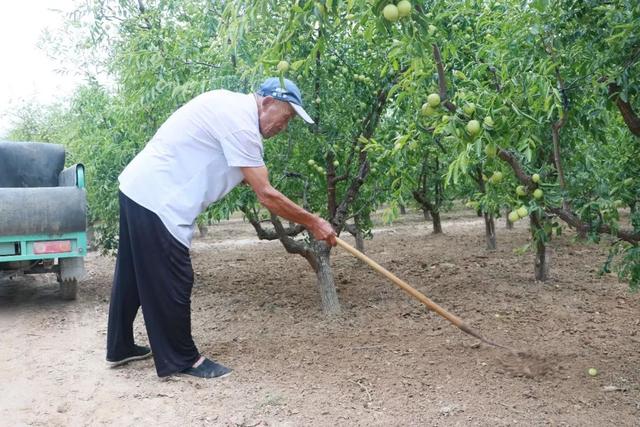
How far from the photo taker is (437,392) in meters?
3.46

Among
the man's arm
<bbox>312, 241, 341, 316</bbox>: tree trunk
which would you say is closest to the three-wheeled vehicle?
<bbox>312, 241, 341, 316</bbox>: tree trunk

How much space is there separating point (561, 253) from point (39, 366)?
720 centimetres

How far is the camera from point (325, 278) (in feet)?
17.7

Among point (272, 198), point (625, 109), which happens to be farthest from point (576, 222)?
point (272, 198)

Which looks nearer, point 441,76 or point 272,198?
point 441,76

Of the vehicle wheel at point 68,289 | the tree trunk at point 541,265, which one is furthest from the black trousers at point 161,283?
the tree trunk at point 541,265

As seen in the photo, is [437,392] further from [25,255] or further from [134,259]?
[25,255]

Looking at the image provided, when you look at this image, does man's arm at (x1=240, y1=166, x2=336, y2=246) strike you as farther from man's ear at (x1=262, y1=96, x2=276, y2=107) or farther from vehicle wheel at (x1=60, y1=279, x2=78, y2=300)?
vehicle wheel at (x1=60, y1=279, x2=78, y2=300)

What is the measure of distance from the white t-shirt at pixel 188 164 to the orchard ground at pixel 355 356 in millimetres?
1095

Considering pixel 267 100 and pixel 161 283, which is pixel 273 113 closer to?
pixel 267 100

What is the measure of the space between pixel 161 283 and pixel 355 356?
4.86 feet

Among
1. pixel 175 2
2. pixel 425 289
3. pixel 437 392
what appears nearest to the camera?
pixel 437 392

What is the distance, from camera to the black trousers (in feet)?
12.1

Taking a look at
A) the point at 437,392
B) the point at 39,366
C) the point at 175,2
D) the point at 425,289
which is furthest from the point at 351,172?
the point at 39,366
